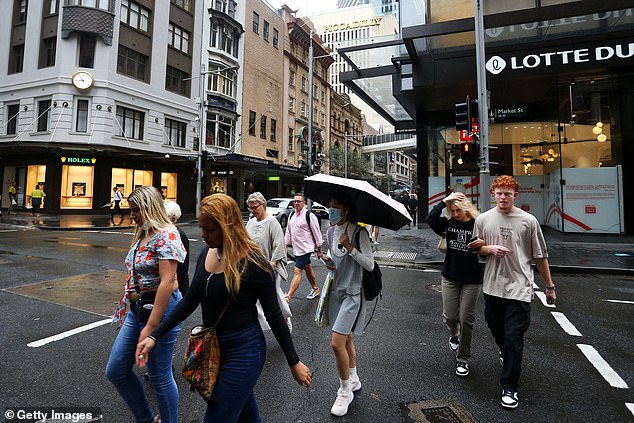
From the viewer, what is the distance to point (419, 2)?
551 inches

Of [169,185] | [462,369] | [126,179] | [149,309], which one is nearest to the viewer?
[149,309]

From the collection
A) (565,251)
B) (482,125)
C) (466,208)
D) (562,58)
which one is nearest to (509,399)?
(466,208)

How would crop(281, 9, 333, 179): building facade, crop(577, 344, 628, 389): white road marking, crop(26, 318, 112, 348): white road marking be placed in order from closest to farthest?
crop(577, 344, 628, 389): white road marking → crop(26, 318, 112, 348): white road marking → crop(281, 9, 333, 179): building facade

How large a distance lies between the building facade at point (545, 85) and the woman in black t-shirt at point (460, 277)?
22.3ft

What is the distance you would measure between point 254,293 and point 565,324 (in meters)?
5.16

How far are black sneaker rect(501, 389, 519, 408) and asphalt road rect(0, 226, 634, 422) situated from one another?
0.19 ft

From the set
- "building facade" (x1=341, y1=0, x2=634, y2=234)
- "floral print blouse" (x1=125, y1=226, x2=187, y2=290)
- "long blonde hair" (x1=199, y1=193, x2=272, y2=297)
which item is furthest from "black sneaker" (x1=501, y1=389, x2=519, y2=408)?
"building facade" (x1=341, y1=0, x2=634, y2=234)

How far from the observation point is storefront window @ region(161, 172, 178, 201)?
2972 cm

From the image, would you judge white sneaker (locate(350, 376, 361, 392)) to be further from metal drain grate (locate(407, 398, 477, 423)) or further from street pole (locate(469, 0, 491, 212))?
street pole (locate(469, 0, 491, 212))

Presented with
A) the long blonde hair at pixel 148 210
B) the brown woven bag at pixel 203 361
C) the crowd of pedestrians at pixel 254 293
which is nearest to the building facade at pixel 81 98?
the long blonde hair at pixel 148 210

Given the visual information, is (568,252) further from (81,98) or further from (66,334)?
(81,98)

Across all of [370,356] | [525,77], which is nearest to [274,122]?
[525,77]

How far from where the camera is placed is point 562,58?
476 inches

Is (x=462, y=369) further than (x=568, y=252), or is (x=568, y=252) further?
(x=568, y=252)
